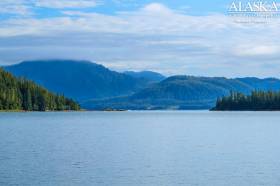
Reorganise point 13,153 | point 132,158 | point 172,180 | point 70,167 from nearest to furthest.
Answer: point 172,180, point 70,167, point 132,158, point 13,153

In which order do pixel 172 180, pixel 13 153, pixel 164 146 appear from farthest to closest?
pixel 164 146 < pixel 13 153 < pixel 172 180

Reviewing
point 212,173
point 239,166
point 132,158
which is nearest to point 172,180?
point 212,173

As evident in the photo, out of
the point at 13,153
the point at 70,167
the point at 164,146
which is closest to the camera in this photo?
the point at 70,167

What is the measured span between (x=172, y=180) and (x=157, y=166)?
8.57m

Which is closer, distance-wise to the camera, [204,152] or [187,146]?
[204,152]

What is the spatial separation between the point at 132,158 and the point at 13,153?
1545 cm

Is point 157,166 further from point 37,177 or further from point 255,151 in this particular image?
point 255,151

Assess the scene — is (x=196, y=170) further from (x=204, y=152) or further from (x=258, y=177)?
(x=204, y=152)

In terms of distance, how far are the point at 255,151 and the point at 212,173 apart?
2238 cm

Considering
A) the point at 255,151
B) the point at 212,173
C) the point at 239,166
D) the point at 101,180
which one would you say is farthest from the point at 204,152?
the point at 101,180

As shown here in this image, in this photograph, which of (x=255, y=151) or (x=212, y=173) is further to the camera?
(x=255, y=151)

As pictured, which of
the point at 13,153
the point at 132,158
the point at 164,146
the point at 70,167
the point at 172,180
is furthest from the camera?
the point at 164,146

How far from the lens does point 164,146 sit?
285 ft

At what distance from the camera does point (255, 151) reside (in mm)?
79500
